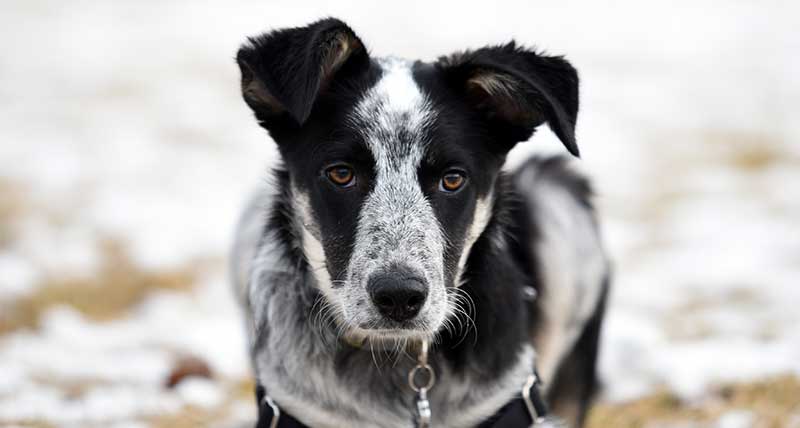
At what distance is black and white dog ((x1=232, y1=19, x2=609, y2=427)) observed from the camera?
2938 millimetres

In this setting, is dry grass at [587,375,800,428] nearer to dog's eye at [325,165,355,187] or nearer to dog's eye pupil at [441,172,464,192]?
dog's eye pupil at [441,172,464,192]

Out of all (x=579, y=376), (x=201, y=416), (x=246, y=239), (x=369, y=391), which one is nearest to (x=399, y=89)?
(x=369, y=391)

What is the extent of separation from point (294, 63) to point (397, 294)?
808 mm

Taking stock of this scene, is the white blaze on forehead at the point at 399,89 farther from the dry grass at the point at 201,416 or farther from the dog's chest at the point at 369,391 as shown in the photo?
the dry grass at the point at 201,416

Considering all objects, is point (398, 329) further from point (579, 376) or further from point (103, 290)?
point (103, 290)

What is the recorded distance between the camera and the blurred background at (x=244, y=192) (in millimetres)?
4980

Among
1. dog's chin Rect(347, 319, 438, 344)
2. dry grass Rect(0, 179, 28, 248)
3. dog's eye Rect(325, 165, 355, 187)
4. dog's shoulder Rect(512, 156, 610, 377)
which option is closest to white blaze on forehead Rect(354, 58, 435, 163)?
dog's eye Rect(325, 165, 355, 187)

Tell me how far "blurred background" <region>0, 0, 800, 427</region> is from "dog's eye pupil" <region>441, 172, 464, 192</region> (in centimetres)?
206

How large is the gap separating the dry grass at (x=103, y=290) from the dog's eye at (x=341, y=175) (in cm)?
352

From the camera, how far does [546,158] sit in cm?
513

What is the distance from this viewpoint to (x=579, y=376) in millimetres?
4543

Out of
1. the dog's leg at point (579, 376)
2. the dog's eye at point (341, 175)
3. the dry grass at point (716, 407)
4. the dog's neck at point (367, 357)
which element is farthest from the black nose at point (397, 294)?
the dry grass at point (716, 407)

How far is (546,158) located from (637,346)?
135 cm

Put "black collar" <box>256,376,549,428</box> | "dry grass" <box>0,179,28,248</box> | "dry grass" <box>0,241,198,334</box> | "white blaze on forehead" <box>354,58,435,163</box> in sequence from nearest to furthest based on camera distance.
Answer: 1. "white blaze on forehead" <box>354,58,435,163</box>
2. "black collar" <box>256,376,549,428</box>
3. "dry grass" <box>0,241,198,334</box>
4. "dry grass" <box>0,179,28,248</box>
